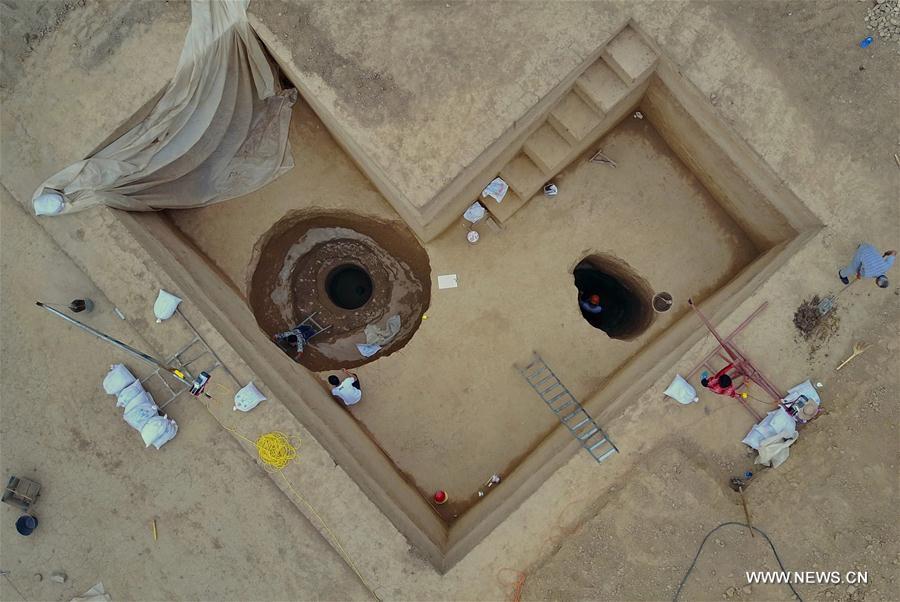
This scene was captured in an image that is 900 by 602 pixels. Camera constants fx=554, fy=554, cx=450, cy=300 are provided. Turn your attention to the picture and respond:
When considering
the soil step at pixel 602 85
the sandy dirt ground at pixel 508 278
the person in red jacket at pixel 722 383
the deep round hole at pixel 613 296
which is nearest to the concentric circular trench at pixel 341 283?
the sandy dirt ground at pixel 508 278

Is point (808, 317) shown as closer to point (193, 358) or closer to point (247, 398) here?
point (247, 398)

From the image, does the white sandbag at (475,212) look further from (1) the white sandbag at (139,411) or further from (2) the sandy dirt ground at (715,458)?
(1) the white sandbag at (139,411)

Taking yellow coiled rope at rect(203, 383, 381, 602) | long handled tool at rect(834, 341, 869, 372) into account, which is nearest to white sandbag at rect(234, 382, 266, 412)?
yellow coiled rope at rect(203, 383, 381, 602)

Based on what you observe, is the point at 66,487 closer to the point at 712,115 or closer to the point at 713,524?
the point at 713,524

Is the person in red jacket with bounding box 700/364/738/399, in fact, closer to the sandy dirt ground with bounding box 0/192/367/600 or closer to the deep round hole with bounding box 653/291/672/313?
the deep round hole with bounding box 653/291/672/313

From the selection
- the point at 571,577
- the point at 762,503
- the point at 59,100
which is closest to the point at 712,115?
the point at 762,503

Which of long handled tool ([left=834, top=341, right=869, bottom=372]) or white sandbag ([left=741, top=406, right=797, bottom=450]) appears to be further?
long handled tool ([left=834, top=341, right=869, bottom=372])

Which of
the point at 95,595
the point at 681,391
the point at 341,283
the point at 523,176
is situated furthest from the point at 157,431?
the point at 681,391
